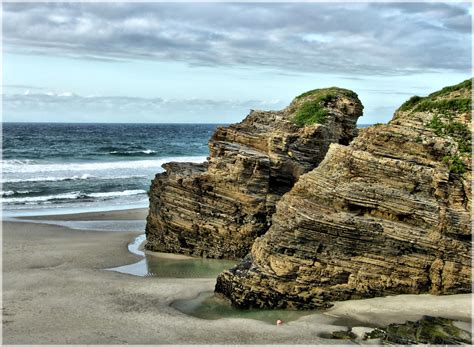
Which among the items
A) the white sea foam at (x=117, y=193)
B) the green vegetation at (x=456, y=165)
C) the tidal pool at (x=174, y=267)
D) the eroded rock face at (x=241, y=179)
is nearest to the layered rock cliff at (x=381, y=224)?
the green vegetation at (x=456, y=165)

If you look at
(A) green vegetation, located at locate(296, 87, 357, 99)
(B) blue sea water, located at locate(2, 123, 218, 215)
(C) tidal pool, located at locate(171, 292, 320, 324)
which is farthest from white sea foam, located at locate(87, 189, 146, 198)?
(C) tidal pool, located at locate(171, 292, 320, 324)

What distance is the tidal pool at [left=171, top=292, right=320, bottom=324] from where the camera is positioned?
18.7 metres

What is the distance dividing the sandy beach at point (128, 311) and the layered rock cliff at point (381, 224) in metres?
0.86

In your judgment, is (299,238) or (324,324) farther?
(299,238)

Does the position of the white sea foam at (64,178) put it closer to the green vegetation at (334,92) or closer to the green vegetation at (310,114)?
the green vegetation at (334,92)

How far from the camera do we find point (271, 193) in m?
26.5

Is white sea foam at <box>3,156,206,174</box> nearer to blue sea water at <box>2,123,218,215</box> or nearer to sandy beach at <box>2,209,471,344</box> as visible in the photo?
blue sea water at <box>2,123,218,215</box>

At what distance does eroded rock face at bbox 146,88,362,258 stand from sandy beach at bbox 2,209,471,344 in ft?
11.8

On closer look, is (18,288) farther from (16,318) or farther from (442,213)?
(442,213)

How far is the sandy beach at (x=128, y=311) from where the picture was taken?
16.9 metres

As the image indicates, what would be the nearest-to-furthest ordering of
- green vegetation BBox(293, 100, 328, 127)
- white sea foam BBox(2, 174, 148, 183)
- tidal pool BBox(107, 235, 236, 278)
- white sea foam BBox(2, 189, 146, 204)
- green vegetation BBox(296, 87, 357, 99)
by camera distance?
tidal pool BBox(107, 235, 236, 278)
green vegetation BBox(293, 100, 328, 127)
green vegetation BBox(296, 87, 357, 99)
white sea foam BBox(2, 189, 146, 204)
white sea foam BBox(2, 174, 148, 183)

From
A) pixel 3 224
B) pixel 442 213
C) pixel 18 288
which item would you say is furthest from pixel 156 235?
pixel 442 213

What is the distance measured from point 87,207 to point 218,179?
54.3 ft

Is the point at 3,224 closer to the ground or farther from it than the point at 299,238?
closer to the ground
